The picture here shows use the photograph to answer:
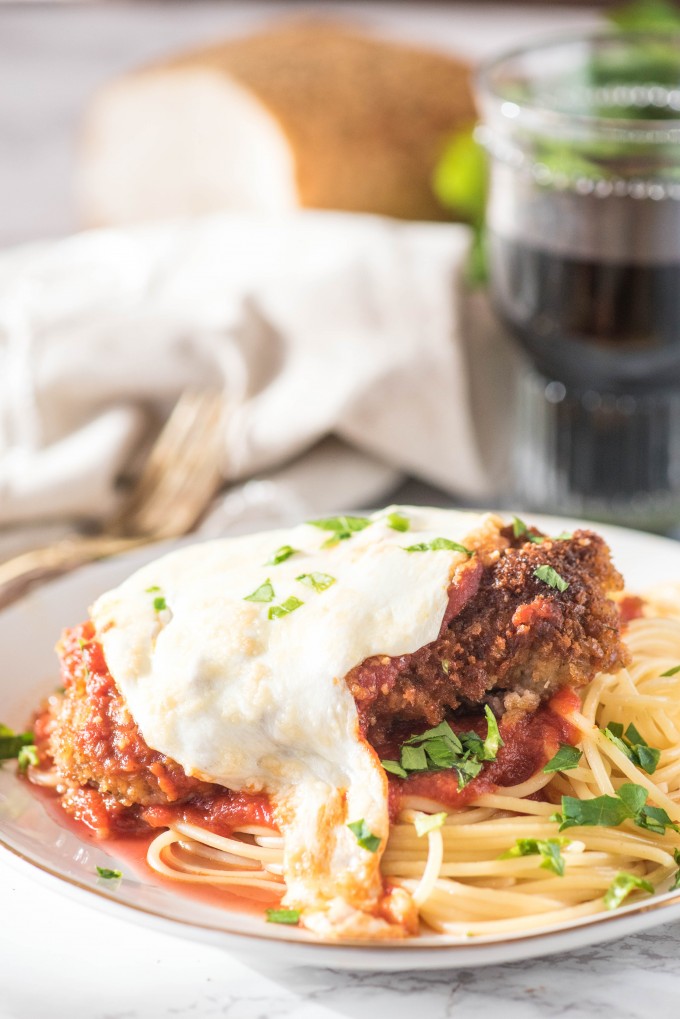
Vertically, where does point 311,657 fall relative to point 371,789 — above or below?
above

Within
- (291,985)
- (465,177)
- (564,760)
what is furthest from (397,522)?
(465,177)

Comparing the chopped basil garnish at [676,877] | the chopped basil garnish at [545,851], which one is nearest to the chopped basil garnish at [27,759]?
the chopped basil garnish at [545,851]

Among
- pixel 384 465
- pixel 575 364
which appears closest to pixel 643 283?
pixel 575 364

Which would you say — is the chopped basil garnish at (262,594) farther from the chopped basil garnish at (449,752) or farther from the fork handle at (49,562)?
the fork handle at (49,562)

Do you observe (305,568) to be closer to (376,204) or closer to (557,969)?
(557,969)

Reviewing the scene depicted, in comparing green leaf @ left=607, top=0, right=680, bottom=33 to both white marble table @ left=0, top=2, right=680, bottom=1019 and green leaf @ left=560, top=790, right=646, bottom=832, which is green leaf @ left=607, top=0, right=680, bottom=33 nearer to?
green leaf @ left=560, top=790, right=646, bottom=832

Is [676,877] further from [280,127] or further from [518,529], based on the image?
[280,127]
